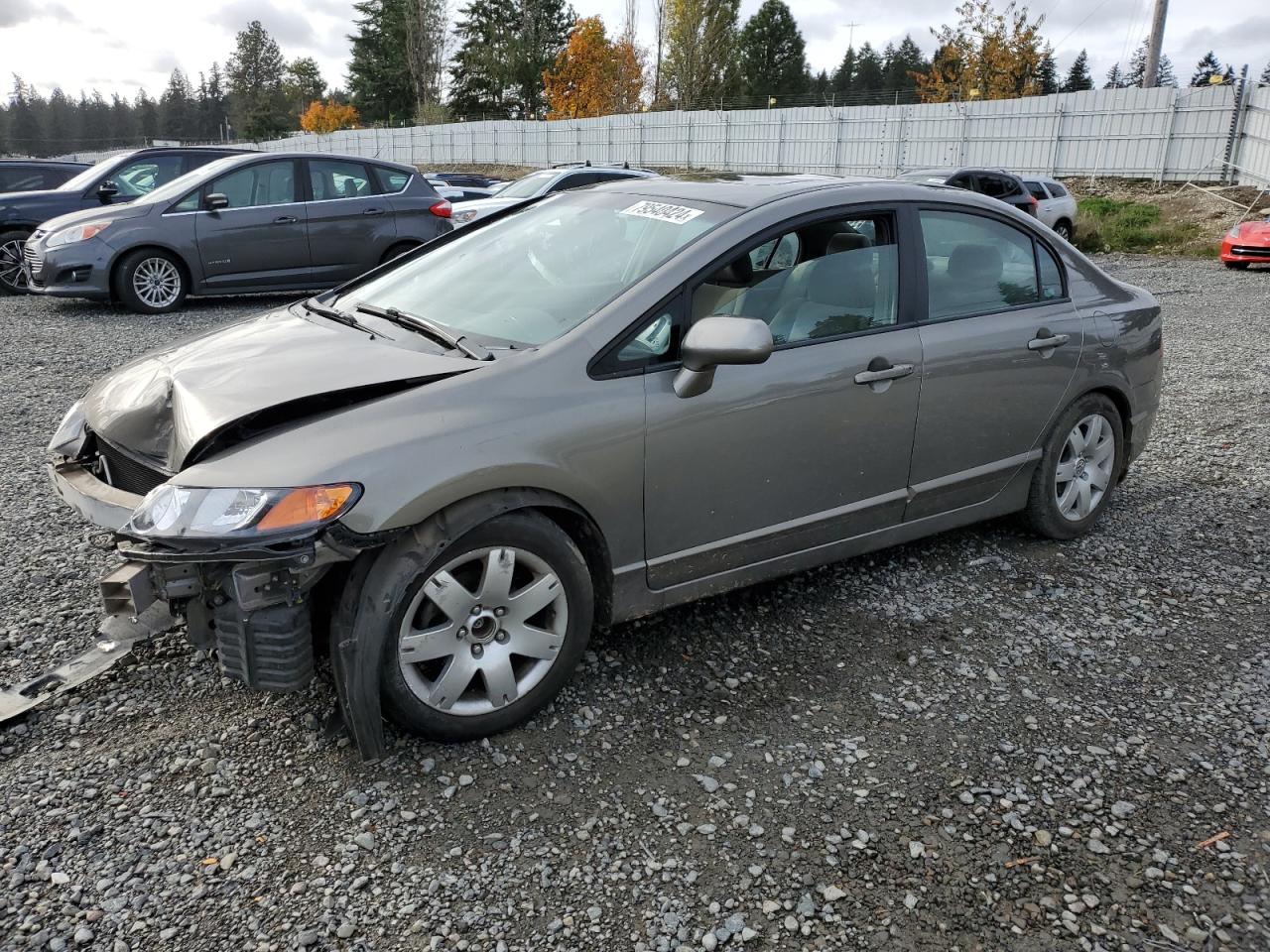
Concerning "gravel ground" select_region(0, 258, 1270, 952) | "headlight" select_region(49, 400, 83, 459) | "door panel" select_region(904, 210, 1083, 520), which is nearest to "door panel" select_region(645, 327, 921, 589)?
"door panel" select_region(904, 210, 1083, 520)

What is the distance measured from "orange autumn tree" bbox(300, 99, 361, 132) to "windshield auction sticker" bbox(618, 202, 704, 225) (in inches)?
2876

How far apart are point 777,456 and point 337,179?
8.87 meters

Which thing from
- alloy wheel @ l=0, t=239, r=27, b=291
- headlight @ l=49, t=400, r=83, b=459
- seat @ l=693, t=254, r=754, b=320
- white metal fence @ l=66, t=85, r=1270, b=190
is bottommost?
alloy wheel @ l=0, t=239, r=27, b=291

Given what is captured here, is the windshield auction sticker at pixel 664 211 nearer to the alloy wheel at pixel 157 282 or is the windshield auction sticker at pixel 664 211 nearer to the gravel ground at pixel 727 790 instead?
the gravel ground at pixel 727 790

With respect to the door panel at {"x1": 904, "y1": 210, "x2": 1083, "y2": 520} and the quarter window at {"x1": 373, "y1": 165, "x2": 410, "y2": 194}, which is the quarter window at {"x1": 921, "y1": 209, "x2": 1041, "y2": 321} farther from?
the quarter window at {"x1": 373, "y1": 165, "x2": 410, "y2": 194}

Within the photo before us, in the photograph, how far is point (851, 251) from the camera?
3646 millimetres

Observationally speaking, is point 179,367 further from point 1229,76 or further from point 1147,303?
point 1229,76

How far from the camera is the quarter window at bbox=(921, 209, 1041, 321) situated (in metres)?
3.84

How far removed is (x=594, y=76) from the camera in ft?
178

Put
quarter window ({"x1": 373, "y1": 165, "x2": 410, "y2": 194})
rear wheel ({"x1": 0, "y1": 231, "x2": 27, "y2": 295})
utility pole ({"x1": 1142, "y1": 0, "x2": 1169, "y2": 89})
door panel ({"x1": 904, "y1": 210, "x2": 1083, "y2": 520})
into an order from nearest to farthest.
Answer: door panel ({"x1": 904, "y1": 210, "x2": 1083, "y2": 520}) < quarter window ({"x1": 373, "y1": 165, "x2": 410, "y2": 194}) < rear wheel ({"x1": 0, "y1": 231, "x2": 27, "y2": 295}) < utility pole ({"x1": 1142, "y1": 0, "x2": 1169, "y2": 89})

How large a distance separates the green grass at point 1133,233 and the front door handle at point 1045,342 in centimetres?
1737

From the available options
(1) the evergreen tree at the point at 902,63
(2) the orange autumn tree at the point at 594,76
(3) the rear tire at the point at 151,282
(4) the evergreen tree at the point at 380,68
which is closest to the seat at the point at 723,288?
(3) the rear tire at the point at 151,282

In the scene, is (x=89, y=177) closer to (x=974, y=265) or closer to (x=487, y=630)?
(x=974, y=265)

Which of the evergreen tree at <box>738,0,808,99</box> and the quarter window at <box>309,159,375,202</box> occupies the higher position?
the evergreen tree at <box>738,0,808,99</box>
